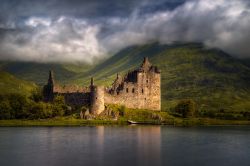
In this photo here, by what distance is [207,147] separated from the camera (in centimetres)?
5703

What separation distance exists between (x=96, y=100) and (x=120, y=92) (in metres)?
10.1

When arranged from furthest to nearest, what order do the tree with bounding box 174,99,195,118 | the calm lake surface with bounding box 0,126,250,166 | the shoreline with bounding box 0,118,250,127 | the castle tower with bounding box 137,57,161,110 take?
the castle tower with bounding box 137,57,161,110 → the tree with bounding box 174,99,195,118 → the shoreline with bounding box 0,118,250,127 → the calm lake surface with bounding box 0,126,250,166

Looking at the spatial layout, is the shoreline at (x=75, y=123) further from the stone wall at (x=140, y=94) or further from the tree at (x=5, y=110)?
the stone wall at (x=140, y=94)

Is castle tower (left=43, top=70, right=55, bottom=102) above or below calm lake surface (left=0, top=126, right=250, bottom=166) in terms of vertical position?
above

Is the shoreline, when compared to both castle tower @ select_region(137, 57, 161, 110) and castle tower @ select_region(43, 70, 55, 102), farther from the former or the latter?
castle tower @ select_region(43, 70, 55, 102)

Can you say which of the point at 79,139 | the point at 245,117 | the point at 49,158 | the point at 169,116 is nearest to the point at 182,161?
the point at 49,158

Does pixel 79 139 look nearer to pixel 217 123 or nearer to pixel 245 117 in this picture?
pixel 217 123

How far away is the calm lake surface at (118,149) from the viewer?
43750mm

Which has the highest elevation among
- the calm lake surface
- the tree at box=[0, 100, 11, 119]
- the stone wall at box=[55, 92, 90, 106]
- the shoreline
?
the stone wall at box=[55, 92, 90, 106]

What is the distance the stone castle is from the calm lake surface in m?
26.8

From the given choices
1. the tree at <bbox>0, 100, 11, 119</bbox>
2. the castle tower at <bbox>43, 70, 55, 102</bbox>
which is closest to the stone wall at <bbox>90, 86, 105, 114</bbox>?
the castle tower at <bbox>43, 70, 55, 102</bbox>

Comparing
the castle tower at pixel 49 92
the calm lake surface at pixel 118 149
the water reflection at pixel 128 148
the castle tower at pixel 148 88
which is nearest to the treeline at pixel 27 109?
the castle tower at pixel 49 92

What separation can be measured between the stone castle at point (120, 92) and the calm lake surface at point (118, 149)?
26.8 meters

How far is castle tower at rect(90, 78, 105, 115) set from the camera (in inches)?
3833
